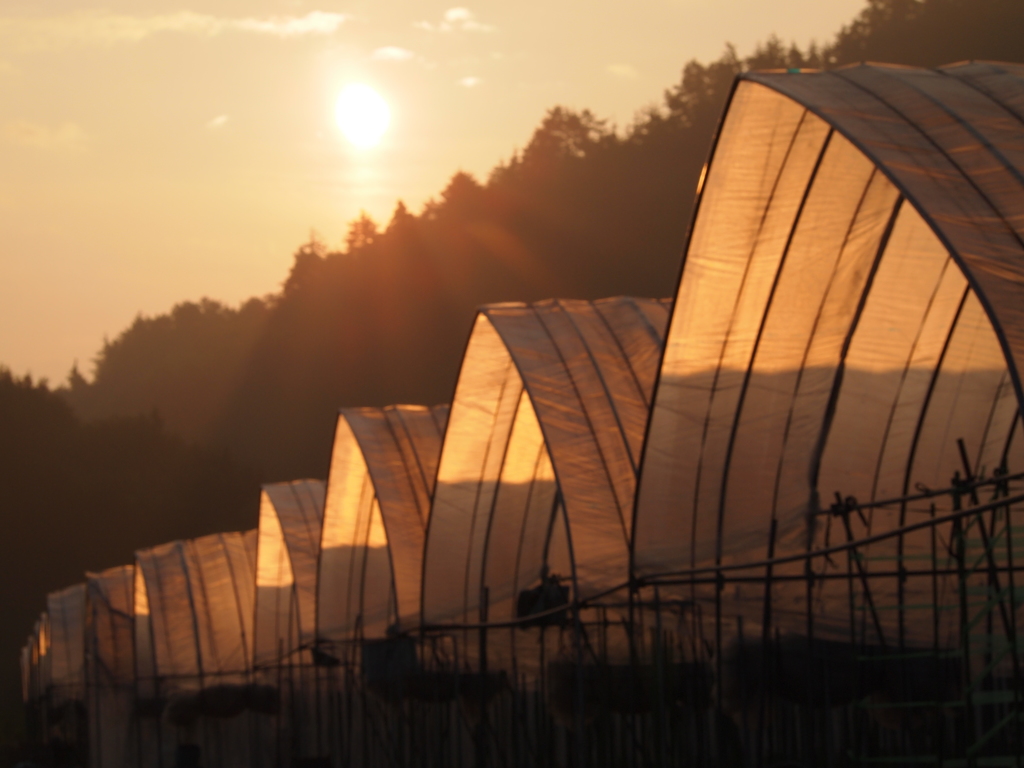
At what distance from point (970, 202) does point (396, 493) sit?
797 inches

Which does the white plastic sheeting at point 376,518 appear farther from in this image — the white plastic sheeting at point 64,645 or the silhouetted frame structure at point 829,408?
the white plastic sheeting at point 64,645

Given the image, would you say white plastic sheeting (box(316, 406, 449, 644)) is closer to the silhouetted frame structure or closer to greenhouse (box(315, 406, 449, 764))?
greenhouse (box(315, 406, 449, 764))

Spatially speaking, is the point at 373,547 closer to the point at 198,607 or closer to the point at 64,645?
the point at 198,607

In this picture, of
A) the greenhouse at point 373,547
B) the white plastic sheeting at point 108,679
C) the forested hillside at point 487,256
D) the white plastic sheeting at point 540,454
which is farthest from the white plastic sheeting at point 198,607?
the forested hillside at point 487,256

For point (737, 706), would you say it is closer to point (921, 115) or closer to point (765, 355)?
point (765, 355)

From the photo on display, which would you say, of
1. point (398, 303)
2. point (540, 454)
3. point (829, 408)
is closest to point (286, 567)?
point (540, 454)

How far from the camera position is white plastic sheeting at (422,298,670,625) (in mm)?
20359

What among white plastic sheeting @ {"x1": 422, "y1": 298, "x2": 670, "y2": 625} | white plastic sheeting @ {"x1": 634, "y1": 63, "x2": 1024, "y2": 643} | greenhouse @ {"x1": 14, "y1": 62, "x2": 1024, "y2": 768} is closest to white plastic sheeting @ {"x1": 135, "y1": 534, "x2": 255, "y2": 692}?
greenhouse @ {"x1": 14, "y1": 62, "x2": 1024, "y2": 768}

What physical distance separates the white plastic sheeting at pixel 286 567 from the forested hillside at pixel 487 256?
45136mm

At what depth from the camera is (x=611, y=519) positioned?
66.2ft

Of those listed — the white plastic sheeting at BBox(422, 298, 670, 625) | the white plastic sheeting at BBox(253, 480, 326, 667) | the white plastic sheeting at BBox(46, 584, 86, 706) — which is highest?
the white plastic sheeting at BBox(422, 298, 670, 625)

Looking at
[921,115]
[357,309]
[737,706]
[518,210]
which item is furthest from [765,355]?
[357,309]

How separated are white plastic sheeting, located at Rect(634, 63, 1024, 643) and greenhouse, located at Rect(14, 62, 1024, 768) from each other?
4 centimetres

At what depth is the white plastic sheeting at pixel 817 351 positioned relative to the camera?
13711 millimetres
